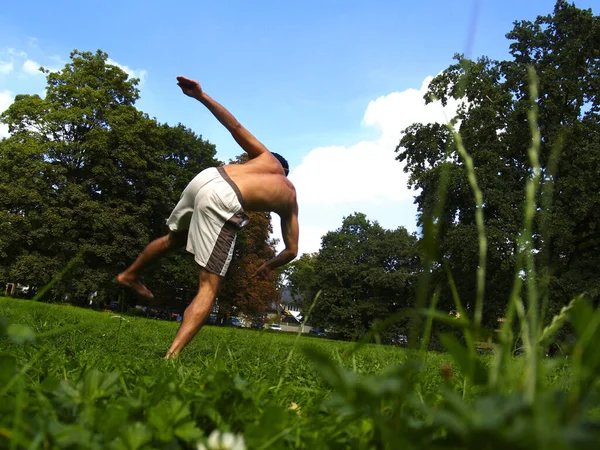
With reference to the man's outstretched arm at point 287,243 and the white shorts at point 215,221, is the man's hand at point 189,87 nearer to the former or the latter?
the white shorts at point 215,221

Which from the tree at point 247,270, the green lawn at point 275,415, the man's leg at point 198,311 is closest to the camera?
the green lawn at point 275,415

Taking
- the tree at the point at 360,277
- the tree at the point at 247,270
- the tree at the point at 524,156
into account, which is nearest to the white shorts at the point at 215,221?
the tree at the point at 524,156

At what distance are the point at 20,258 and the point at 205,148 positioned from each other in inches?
566

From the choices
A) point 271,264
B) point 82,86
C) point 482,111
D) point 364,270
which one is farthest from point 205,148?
point 271,264

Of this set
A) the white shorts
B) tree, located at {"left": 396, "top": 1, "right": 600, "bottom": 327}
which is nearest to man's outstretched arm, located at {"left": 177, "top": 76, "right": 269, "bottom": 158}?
the white shorts

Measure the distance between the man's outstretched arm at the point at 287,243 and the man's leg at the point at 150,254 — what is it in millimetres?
681

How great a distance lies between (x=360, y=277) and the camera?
46.9 m

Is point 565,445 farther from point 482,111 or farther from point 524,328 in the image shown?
point 482,111

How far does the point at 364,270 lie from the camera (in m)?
47.0

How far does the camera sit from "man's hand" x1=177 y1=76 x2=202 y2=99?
3916 millimetres

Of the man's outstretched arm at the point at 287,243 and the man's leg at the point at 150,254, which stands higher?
the man's outstretched arm at the point at 287,243

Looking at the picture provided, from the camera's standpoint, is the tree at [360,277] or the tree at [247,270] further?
the tree at [360,277]

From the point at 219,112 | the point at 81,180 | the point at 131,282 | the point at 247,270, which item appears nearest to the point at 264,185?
the point at 219,112

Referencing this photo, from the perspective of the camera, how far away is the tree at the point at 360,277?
150ft
